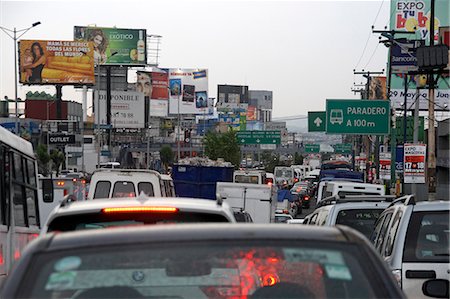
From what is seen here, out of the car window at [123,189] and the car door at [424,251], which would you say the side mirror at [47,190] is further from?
the car door at [424,251]

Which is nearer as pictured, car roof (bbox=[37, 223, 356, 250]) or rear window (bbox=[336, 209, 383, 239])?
car roof (bbox=[37, 223, 356, 250])

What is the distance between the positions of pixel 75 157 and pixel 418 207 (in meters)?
93.0

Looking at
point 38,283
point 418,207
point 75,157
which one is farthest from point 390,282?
point 75,157

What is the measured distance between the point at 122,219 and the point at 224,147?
9498cm

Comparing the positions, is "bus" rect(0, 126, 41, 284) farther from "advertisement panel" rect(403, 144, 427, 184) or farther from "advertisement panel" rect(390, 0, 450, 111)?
"advertisement panel" rect(390, 0, 450, 111)

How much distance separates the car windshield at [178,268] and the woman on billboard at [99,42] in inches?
4238

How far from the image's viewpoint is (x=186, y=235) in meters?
4.13

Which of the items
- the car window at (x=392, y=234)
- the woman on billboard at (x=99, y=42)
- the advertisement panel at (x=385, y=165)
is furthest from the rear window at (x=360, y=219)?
the woman on billboard at (x=99, y=42)

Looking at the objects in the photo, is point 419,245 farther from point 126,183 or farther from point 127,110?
point 127,110

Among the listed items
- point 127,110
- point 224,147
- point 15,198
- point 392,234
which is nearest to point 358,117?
point 15,198

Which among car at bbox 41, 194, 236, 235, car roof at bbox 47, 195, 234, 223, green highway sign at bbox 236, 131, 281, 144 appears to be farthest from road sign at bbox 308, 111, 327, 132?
car at bbox 41, 194, 236, 235

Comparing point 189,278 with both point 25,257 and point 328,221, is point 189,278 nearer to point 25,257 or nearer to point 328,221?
point 25,257

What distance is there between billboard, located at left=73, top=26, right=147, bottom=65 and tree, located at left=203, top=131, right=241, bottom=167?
14.8 m

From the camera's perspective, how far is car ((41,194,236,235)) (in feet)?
22.4
